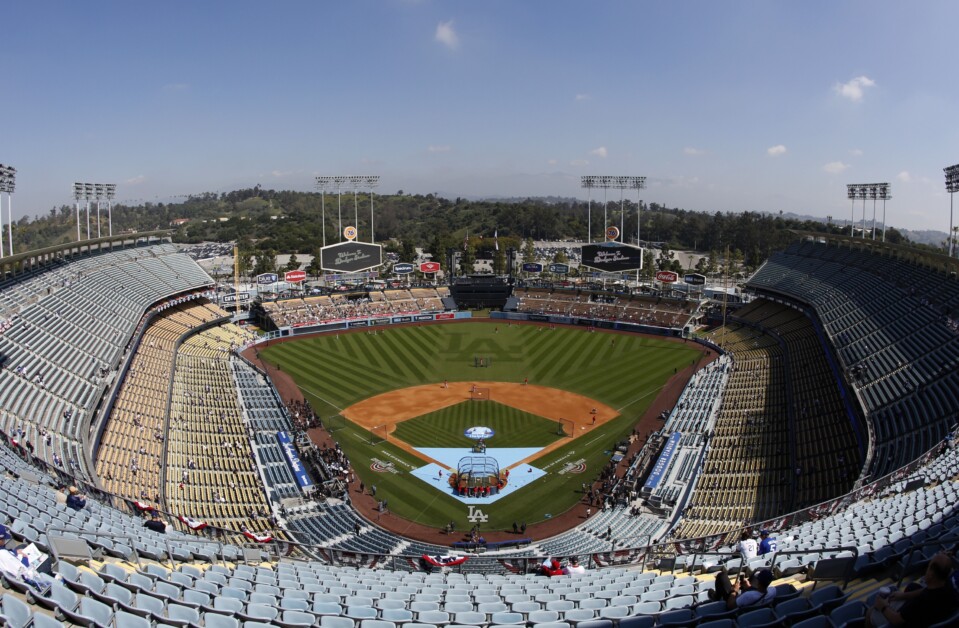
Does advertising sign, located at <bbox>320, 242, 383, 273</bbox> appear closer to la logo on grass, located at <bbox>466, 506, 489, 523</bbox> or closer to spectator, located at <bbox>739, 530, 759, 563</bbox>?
la logo on grass, located at <bbox>466, 506, 489, 523</bbox>

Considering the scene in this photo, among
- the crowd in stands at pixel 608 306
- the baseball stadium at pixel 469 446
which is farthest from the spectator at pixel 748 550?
the crowd in stands at pixel 608 306

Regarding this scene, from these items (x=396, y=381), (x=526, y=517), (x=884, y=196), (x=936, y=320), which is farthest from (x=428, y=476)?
(x=884, y=196)

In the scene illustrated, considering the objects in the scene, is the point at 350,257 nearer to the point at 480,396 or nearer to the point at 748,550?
the point at 480,396

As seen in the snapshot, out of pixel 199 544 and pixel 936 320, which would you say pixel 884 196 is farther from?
pixel 199 544

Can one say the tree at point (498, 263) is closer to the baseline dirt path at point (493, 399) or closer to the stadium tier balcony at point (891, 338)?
the stadium tier balcony at point (891, 338)

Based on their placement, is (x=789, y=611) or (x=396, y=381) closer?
(x=789, y=611)

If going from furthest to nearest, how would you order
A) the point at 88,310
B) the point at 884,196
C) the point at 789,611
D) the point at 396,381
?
1. the point at 884,196
2. the point at 396,381
3. the point at 88,310
4. the point at 789,611
